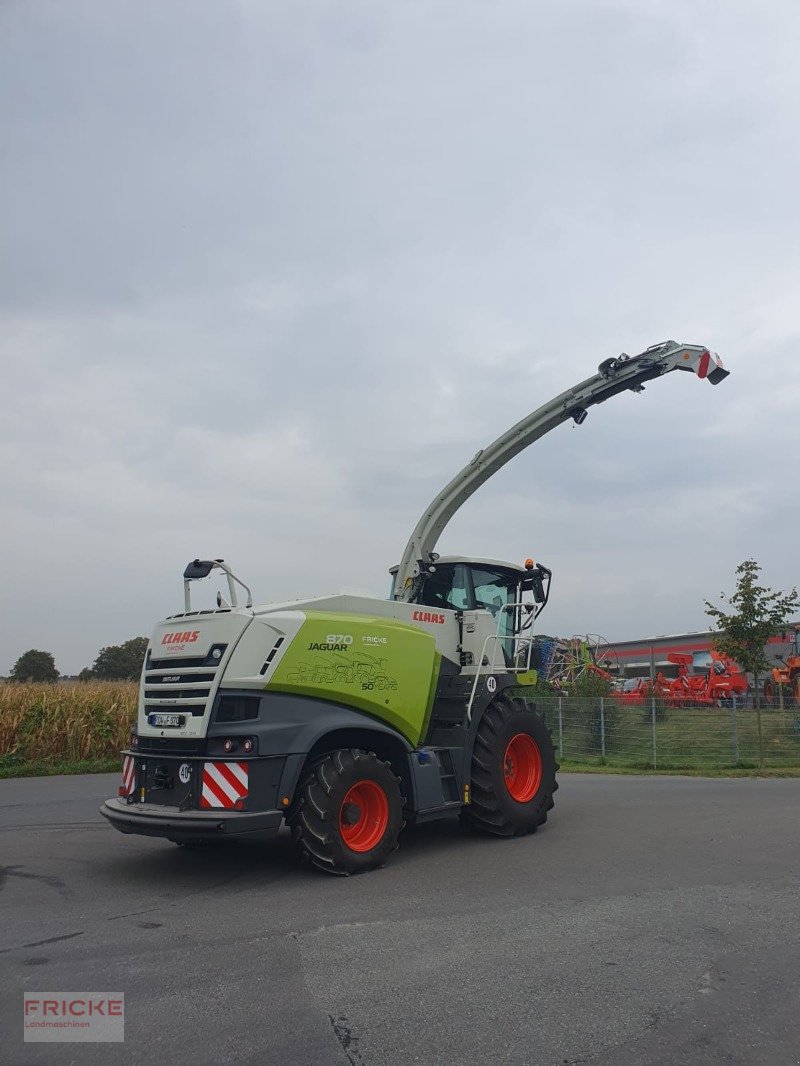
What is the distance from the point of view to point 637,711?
2194cm

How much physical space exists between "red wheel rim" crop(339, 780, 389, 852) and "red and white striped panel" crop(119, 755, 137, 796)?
1902 millimetres

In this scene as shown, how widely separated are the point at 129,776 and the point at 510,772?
4162 millimetres

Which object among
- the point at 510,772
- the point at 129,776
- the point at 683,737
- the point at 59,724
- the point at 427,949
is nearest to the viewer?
the point at 427,949

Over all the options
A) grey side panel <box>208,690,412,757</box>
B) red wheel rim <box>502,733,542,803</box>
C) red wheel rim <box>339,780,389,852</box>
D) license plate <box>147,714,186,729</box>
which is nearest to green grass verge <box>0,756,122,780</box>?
red wheel rim <box>502,733,542,803</box>

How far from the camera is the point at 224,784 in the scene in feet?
23.8

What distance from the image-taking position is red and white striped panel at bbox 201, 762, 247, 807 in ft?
23.7

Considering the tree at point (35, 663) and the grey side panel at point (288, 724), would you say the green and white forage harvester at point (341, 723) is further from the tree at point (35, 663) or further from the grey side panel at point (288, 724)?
the tree at point (35, 663)

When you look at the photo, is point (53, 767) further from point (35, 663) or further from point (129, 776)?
point (35, 663)

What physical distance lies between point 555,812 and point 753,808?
103 inches

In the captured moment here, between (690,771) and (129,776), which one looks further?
(690,771)

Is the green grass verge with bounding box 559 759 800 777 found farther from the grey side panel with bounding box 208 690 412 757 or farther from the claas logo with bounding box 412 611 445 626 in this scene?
the grey side panel with bounding box 208 690 412 757

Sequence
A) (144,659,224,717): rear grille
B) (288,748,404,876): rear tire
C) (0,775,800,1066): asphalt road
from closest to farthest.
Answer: (0,775,800,1066): asphalt road → (288,748,404,876): rear tire → (144,659,224,717): rear grille

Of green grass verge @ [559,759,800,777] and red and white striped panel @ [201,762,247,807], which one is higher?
red and white striped panel @ [201,762,247,807]

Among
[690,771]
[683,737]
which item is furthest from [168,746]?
[683,737]
